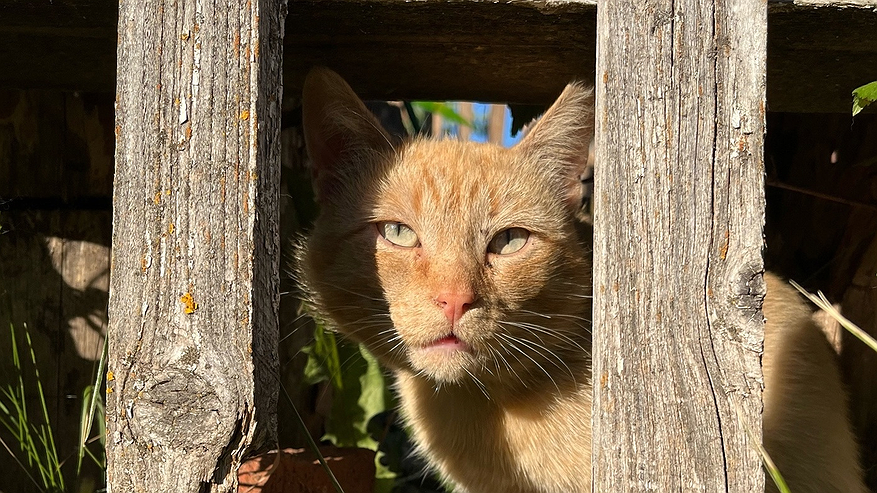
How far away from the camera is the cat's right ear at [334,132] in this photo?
7.71ft

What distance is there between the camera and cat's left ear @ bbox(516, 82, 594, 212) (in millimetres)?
2416

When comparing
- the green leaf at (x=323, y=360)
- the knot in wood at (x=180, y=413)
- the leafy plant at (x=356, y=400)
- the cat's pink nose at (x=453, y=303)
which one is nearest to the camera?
the knot in wood at (x=180, y=413)

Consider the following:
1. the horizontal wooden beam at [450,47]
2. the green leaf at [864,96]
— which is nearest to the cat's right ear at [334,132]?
the horizontal wooden beam at [450,47]

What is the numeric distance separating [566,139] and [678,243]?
964mm

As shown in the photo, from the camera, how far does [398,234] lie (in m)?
2.40

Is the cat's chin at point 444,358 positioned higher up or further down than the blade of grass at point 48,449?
A: higher up

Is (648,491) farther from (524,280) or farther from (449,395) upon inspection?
(449,395)

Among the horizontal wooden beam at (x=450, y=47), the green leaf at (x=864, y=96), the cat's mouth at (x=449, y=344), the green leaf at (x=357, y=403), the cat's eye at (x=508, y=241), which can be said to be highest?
the horizontal wooden beam at (x=450, y=47)

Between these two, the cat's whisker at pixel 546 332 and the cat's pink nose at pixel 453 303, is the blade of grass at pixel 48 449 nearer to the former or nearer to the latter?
the cat's pink nose at pixel 453 303

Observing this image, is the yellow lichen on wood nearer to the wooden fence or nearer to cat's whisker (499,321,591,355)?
the wooden fence

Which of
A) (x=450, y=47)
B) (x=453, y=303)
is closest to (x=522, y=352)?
(x=453, y=303)

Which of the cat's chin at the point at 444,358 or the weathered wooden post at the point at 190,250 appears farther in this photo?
the cat's chin at the point at 444,358

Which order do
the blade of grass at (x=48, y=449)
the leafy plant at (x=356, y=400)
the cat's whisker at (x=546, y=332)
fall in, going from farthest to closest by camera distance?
the leafy plant at (x=356, y=400) < the blade of grass at (x=48, y=449) < the cat's whisker at (x=546, y=332)

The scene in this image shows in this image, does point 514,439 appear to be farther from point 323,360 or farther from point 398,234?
point 323,360
